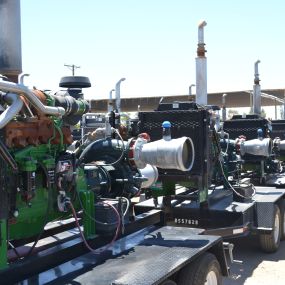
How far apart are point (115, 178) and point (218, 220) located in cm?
209

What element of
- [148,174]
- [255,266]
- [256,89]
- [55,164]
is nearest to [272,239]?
[255,266]

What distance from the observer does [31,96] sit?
3.16 metres

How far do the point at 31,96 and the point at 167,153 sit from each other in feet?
4.76

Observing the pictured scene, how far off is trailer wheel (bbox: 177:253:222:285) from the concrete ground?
1.38m

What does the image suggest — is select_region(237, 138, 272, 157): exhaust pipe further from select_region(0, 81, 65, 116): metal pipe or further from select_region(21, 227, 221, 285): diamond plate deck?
select_region(0, 81, 65, 116): metal pipe

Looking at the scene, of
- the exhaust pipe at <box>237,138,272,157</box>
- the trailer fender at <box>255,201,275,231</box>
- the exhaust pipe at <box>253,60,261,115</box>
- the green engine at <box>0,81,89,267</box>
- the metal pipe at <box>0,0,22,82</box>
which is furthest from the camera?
the exhaust pipe at <box>253,60,261,115</box>

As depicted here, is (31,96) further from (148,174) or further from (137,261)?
(148,174)

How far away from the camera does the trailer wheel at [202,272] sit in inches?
158

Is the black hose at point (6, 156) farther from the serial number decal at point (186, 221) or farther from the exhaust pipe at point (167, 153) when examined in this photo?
the serial number decal at point (186, 221)

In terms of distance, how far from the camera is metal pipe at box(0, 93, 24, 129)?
2977mm

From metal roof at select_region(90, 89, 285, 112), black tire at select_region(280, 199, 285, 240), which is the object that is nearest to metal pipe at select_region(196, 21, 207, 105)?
black tire at select_region(280, 199, 285, 240)

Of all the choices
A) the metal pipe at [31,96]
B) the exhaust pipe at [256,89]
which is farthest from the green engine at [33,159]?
the exhaust pipe at [256,89]

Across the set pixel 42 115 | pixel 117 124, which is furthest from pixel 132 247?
pixel 117 124

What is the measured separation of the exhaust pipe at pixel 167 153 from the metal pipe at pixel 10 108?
1.49m
